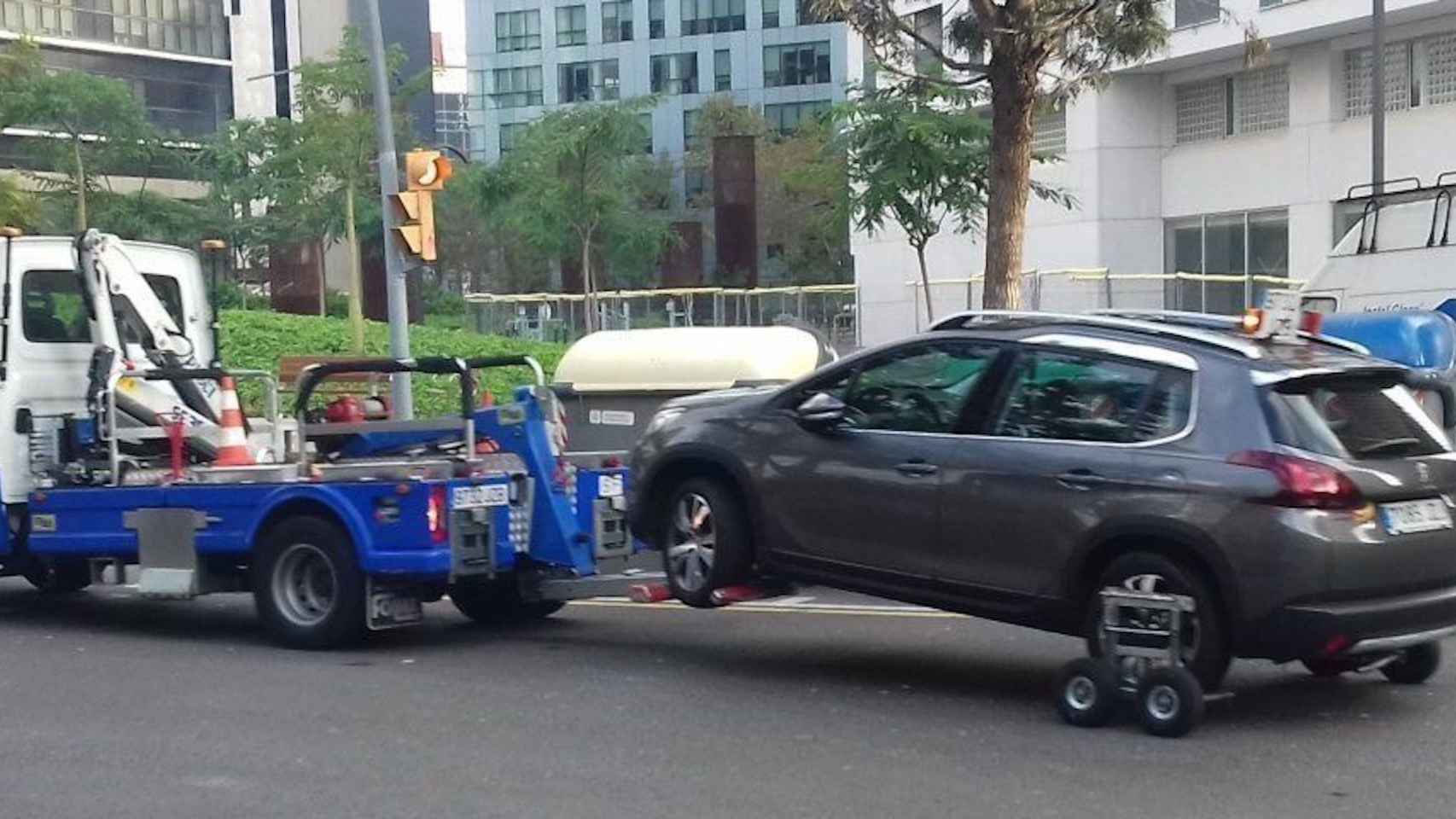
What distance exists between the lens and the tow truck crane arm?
12766 mm

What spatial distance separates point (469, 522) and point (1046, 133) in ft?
109

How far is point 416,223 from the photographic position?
57.3 ft

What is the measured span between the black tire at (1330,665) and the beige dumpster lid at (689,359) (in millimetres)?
4524

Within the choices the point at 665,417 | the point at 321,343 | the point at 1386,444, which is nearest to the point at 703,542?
the point at 665,417

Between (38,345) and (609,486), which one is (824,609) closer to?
(609,486)

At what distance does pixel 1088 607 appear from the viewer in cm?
870

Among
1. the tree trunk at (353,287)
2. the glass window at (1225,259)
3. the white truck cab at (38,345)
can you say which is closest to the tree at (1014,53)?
the white truck cab at (38,345)

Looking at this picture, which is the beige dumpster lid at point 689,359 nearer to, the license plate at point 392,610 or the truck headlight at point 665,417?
the truck headlight at point 665,417

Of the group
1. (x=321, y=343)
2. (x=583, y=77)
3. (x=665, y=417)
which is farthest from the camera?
(x=583, y=77)

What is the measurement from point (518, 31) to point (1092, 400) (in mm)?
78102

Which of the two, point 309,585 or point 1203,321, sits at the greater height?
point 1203,321

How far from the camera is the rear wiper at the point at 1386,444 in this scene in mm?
8375

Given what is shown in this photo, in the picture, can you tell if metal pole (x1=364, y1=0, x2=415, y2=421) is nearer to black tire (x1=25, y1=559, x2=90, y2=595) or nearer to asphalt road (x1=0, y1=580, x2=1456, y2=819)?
black tire (x1=25, y1=559, x2=90, y2=595)

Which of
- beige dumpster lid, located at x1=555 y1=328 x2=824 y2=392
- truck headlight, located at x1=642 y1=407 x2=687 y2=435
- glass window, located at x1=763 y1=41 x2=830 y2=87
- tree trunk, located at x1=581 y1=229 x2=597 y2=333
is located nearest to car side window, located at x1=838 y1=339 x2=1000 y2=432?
truck headlight, located at x1=642 y1=407 x2=687 y2=435
